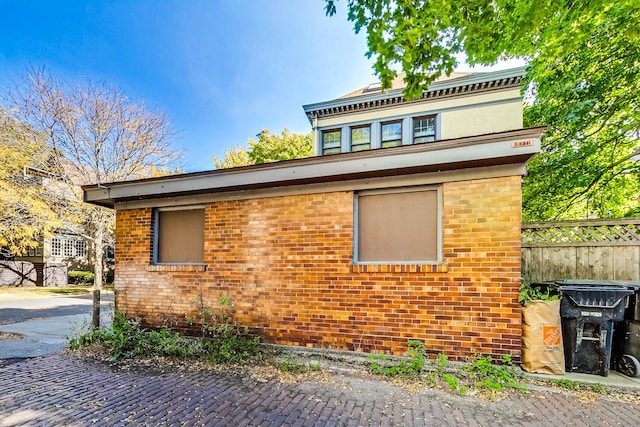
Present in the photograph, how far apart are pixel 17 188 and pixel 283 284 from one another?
15.7 metres

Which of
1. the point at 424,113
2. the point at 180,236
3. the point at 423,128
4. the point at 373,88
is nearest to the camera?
the point at 180,236

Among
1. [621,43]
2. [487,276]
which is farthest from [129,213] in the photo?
[621,43]

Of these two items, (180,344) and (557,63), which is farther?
(557,63)

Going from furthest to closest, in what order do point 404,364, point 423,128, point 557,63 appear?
point 423,128 < point 557,63 < point 404,364

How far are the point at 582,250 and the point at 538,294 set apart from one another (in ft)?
5.12

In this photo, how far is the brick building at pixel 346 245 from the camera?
151 inches

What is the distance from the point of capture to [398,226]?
171 inches

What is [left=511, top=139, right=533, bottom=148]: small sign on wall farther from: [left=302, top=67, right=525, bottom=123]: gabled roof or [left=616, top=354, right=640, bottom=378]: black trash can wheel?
[left=302, top=67, right=525, bottom=123]: gabled roof

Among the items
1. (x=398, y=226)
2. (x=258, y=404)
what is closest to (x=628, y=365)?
(x=398, y=226)

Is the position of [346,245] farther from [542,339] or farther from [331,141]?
[331,141]

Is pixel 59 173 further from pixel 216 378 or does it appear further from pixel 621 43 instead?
pixel 621 43

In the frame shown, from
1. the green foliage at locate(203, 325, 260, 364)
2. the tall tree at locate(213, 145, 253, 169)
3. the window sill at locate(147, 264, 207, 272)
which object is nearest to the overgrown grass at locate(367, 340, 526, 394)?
the green foliage at locate(203, 325, 260, 364)

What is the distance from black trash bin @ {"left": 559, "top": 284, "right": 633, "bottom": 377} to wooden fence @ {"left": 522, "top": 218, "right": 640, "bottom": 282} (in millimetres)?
1216

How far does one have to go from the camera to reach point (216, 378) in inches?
155
